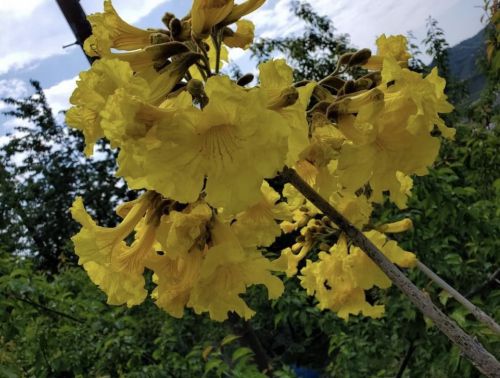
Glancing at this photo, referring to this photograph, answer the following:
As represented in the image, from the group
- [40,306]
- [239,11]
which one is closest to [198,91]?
[239,11]

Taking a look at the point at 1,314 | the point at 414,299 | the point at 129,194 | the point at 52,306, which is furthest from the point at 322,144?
the point at 129,194

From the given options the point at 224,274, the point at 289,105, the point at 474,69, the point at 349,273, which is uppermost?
the point at 474,69

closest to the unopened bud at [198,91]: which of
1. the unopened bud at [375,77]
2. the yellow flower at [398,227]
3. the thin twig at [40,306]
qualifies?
the unopened bud at [375,77]

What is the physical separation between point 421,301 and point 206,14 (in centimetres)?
84

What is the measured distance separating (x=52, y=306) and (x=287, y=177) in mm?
3515

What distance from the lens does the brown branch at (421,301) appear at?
39.1 inches

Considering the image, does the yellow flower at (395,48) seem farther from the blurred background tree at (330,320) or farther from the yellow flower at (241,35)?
the blurred background tree at (330,320)

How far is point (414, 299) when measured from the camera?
3.50ft

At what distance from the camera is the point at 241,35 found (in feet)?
4.84

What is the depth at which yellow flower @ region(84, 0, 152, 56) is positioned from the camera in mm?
1204

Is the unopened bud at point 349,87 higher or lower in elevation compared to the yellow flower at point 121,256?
higher

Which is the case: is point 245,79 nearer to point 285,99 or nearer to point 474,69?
point 285,99

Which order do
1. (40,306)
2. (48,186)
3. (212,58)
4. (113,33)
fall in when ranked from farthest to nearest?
1. (48,186)
2. (40,306)
3. (212,58)
4. (113,33)

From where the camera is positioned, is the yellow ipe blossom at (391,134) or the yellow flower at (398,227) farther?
the yellow flower at (398,227)
